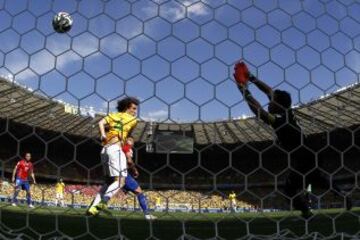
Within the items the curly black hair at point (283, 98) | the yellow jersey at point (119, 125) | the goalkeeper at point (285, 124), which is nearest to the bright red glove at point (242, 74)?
the goalkeeper at point (285, 124)

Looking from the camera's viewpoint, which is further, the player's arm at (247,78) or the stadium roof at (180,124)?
the stadium roof at (180,124)

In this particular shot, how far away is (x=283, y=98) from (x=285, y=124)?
223 mm

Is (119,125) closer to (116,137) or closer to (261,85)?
(116,137)

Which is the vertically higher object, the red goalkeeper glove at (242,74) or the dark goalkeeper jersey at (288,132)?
the red goalkeeper glove at (242,74)

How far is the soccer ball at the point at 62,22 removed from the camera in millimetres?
2004

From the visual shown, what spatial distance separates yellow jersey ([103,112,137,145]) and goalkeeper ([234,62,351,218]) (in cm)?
84

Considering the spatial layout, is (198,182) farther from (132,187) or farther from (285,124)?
A: (285,124)

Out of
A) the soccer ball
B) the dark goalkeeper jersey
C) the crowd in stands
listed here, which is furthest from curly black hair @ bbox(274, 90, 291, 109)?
the crowd in stands

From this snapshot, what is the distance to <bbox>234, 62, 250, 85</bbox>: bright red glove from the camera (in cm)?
235

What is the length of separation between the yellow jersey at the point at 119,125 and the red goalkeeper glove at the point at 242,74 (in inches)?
34.2

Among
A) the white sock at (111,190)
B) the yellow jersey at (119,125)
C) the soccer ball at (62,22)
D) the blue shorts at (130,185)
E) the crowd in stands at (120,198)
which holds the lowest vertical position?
the white sock at (111,190)

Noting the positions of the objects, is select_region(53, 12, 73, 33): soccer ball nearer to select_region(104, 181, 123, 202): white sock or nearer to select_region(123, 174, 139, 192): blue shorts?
select_region(104, 181, 123, 202): white sock

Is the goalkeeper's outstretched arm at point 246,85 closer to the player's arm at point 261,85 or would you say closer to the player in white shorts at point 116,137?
the player's arm at point 261,85

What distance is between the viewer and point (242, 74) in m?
2.38
